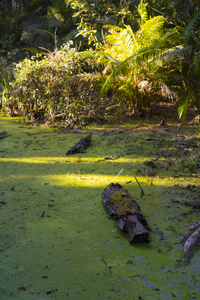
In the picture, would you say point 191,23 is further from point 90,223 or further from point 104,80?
point 90,223

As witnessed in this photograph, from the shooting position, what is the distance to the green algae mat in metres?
1.65

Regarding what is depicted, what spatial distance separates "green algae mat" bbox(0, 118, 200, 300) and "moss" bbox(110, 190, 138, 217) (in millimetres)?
141

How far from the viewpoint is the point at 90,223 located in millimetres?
2354

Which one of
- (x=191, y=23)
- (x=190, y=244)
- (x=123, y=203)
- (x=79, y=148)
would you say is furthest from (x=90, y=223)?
(x=191, y=23)

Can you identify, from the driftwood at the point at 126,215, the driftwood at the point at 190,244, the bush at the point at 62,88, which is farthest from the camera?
the bush at the point at 62,88

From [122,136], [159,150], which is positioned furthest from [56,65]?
[159,150]

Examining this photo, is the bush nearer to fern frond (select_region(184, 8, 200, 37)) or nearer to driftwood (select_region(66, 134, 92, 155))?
driftwood (select_region(66, 134, 92, 155))

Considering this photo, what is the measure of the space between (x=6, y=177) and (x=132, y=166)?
1527 mm

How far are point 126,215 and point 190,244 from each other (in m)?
0.50

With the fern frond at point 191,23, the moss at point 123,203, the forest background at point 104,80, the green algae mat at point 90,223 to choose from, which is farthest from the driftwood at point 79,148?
the fern frond at point 191,23

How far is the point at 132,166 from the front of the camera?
12.1 feet

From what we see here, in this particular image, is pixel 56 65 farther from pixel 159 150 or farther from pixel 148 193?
pixel 148 193

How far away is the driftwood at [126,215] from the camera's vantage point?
6.72 ft

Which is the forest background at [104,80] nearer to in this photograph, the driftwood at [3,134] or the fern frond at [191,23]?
the fern frond at [191,23]
